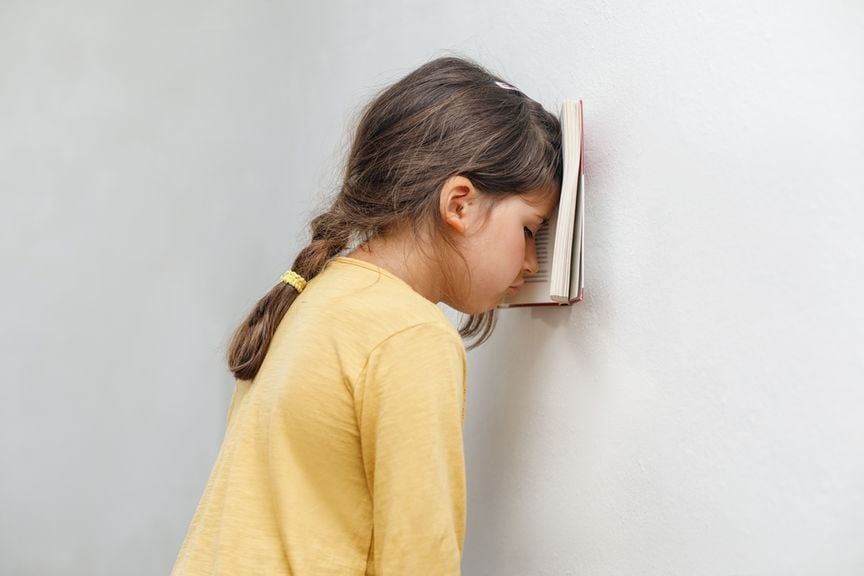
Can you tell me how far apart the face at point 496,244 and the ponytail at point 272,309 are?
132 mm

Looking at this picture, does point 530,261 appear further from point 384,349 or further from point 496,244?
point 384,349

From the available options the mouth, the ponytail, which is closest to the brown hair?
the ponytail

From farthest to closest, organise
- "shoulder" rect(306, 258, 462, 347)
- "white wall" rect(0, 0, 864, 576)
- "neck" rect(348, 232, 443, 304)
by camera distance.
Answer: "neck" rect(348, 232, 443, 304) < "shoulder" rect(306, 258, 462, 347) < "white wall" rect(0, 0, 864, 576)

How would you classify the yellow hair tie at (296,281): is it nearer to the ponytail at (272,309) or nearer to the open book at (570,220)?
the ponytail at (272,309)

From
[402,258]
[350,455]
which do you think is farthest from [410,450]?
[402,258]

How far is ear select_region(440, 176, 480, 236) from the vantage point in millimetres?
794

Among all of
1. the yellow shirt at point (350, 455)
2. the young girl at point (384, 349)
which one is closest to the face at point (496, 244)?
the young girl at point (384, 349)

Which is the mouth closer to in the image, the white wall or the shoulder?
the white wall

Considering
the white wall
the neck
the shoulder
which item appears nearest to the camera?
the white wall

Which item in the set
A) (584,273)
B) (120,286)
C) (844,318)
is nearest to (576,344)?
(584,273)

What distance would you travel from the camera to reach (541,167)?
833 mm

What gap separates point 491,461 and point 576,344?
227 millimetres

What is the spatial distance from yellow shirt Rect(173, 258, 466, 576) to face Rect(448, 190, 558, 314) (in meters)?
0.10

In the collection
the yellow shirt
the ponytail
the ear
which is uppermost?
the ear
